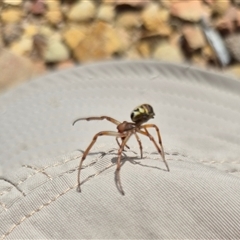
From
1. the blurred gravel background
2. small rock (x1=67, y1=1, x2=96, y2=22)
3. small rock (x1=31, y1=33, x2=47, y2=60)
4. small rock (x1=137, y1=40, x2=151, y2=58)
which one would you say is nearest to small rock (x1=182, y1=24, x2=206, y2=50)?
the blurred gravel background

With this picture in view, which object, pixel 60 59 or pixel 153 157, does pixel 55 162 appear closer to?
pixel 153 157

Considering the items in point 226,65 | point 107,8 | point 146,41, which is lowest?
point 226,65

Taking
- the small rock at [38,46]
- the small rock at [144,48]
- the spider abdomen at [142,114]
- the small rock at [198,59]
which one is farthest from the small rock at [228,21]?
the spider abdomen at [142,114]

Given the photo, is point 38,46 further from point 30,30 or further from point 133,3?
point 133,3

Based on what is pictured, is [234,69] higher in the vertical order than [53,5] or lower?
lower

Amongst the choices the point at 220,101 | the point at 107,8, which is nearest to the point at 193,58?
the point at 107,8

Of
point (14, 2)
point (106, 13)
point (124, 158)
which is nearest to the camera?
point (124, 158)

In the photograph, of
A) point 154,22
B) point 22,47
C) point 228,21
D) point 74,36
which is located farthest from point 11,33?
point 228,21

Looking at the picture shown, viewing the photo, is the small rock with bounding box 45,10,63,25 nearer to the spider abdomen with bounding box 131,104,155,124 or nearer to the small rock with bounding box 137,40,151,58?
the small rock with bounding box 137,40,151,58
